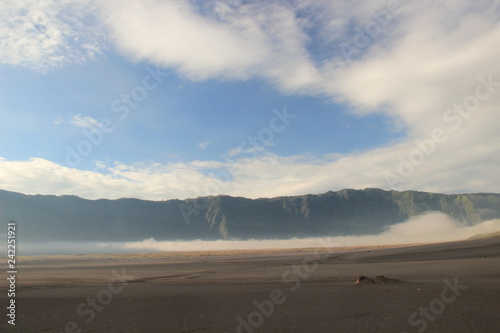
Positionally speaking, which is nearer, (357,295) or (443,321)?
(443,321)

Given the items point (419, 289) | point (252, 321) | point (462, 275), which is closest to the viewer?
point (252, 321)

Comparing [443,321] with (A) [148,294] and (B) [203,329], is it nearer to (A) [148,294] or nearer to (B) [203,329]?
(B) [203,329]

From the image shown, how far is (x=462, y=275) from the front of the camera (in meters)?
20.5

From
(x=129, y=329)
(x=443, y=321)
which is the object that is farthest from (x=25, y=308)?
(x=443, y=321)

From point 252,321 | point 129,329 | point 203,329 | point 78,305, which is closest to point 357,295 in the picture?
point 252,321

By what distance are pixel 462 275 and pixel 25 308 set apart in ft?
78.1

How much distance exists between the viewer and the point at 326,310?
12148 millimetres

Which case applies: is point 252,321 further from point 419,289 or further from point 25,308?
point 25,308

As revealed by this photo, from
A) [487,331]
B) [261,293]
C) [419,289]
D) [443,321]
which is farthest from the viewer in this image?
[261,293]

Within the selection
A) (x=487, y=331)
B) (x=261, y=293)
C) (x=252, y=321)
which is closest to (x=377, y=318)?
(x=487, y=331)

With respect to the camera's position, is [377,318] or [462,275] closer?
[377,318]

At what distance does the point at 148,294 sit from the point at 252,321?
29.0ft

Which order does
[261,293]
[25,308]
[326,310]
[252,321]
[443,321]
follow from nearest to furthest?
1. [443,321]
2. [252,321]
3. [326,310]
4. [25,308]
5. [261,293]

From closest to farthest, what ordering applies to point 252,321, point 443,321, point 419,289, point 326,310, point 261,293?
point 443,321
point 252,321
point 326,310
point 419,289
point 261,293
